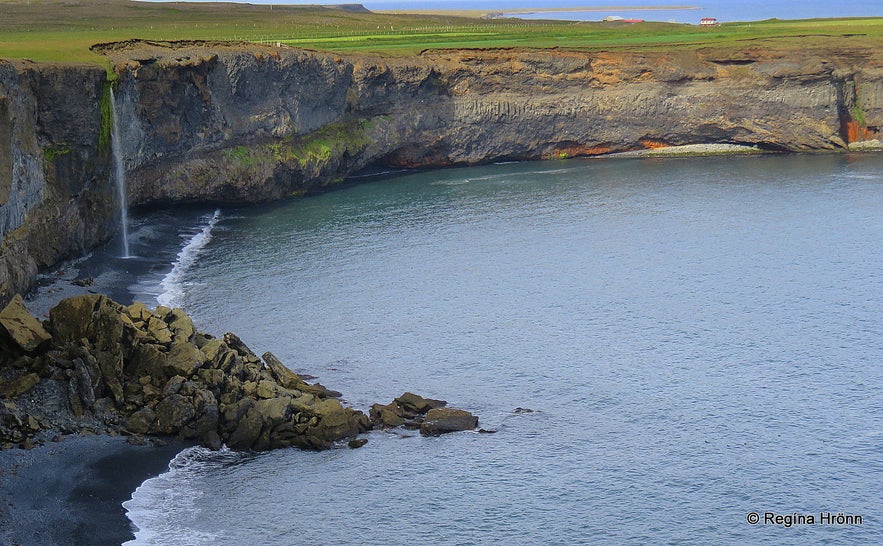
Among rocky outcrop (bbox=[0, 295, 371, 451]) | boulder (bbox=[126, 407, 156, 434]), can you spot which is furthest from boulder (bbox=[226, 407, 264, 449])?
boulder (bbox=[126, 407, 156, 434])

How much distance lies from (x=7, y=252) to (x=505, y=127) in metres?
62.0

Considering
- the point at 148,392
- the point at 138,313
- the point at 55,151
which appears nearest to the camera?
the point at 148,392

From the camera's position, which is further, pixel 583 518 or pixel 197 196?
pixel 197 196

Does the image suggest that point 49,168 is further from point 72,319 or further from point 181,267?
point 72,319

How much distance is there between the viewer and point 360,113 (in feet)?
317

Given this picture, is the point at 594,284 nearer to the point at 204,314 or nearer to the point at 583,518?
the point at 204,314

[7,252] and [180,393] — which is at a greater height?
[7,252]

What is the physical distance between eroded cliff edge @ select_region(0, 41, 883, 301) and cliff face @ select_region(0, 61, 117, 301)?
5.0 inches

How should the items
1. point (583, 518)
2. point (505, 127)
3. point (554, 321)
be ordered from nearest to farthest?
point (583, 518), point (554, 321), point (505, 127)

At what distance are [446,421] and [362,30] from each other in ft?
318

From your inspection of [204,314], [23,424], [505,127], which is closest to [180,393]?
[23,424]

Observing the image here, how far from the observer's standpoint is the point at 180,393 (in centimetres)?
4056

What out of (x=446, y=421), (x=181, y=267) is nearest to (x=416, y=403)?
(x=446, y=421)

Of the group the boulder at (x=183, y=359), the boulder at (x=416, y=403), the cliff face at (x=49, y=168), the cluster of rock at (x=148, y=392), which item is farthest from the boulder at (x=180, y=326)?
the boulder at (x=416, y=403)
